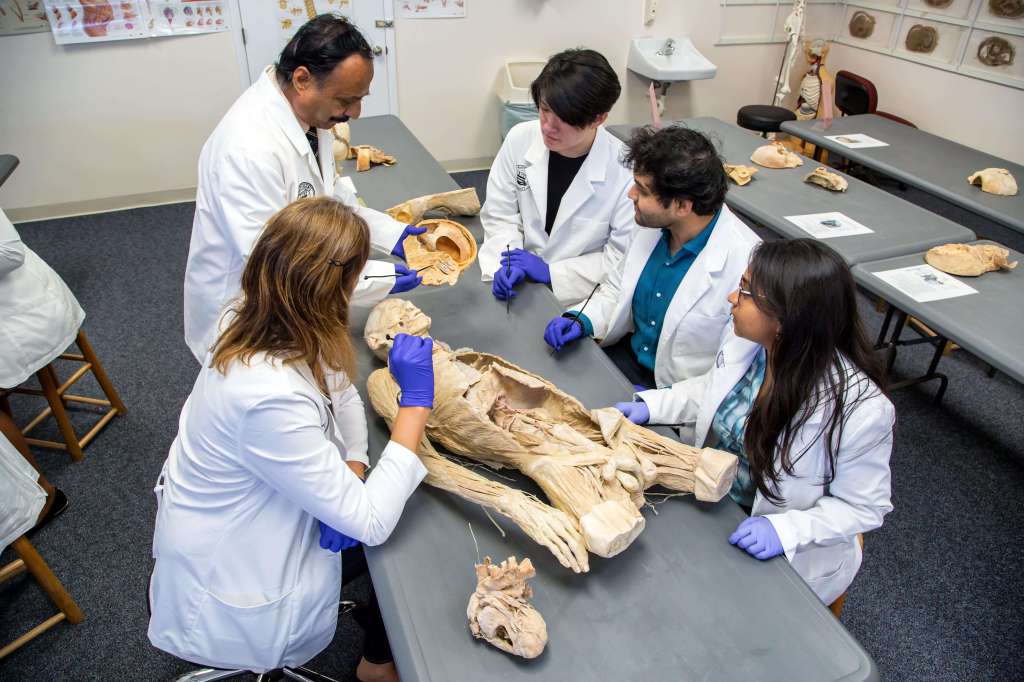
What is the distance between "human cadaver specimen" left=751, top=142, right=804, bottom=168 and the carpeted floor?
108 cm

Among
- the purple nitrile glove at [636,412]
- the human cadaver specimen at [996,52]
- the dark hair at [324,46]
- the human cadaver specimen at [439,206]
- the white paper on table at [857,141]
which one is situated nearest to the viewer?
the purple nitrile glove at [636,412]

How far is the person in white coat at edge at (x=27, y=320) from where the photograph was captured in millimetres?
2262

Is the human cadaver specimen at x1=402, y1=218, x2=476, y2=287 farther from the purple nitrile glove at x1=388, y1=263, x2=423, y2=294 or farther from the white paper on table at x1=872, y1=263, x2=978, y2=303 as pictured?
the white paper on table at x1=872, y1=263, x2=978, y2=303

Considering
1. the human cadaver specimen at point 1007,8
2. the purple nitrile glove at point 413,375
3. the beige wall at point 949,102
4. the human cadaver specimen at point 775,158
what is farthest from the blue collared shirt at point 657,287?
the human cadaver specimen at point 1007,8

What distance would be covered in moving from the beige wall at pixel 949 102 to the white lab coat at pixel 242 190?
4.93 metres

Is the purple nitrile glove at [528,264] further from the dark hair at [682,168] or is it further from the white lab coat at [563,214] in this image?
the dark hair at [682,168]

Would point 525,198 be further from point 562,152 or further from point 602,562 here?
point 602,562

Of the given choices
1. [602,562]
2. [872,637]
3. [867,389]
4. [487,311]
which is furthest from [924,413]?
[602,562]

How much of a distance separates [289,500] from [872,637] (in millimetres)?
1990

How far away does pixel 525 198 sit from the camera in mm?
2621

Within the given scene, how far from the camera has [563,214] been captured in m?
2.53

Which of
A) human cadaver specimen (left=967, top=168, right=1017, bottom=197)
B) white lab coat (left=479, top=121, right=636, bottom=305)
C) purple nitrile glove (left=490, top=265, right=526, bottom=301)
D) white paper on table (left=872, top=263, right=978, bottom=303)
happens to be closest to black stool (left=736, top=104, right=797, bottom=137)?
human cadaver specimen (left=967, top=168, right=1017, bottom=197)

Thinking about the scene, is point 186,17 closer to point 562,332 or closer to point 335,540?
point 562,332

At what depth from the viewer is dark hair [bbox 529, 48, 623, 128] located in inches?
84.3
